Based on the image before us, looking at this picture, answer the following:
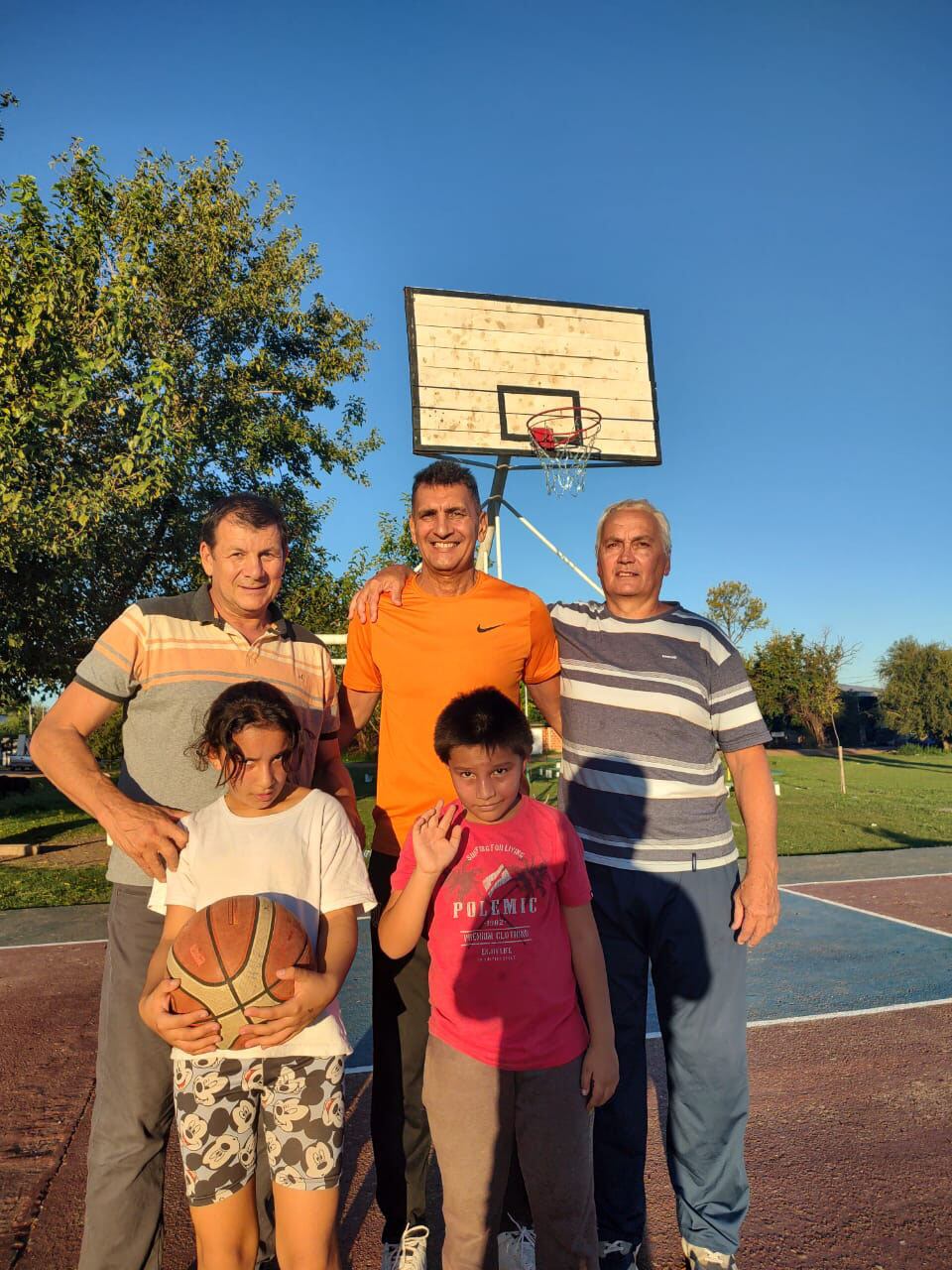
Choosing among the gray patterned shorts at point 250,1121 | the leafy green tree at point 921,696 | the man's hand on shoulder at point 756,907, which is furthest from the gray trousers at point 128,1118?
the leafy green tree at point 921,696

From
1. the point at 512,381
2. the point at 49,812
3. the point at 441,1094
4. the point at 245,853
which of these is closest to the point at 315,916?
the point at 245,853

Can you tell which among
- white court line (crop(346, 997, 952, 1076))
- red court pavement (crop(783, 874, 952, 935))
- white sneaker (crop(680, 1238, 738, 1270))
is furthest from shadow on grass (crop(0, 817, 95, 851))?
white sneaker (crop(680, 1238, 738, 1270))

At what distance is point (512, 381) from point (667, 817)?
10.2 meters

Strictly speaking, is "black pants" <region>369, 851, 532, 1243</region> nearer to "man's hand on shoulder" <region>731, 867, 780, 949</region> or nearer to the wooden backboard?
"man's hand on shoulder" <region>731, 867, 780, 949</region>

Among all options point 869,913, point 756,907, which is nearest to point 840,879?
point 869,913

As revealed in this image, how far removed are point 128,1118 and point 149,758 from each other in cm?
105

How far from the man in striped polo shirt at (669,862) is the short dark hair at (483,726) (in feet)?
2.00

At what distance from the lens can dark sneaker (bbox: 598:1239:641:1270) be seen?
2.93 metres

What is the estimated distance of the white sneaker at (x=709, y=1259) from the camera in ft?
9.59

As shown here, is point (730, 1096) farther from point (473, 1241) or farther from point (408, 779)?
point (408, 779)

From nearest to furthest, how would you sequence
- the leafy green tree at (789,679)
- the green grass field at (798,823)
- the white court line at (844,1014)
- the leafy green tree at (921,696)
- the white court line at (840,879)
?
the white court line at (844,1014)
the white court line at (840,879)
the green grass field at (798,823)
the leafy green tree at (789,679)
the leafy green tree at (921,696)

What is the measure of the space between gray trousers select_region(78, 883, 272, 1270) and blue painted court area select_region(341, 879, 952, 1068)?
2.60 meters

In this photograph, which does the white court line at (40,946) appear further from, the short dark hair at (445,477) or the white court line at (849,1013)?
the short dark hair at (445,477)

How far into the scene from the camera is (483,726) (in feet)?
8.54
